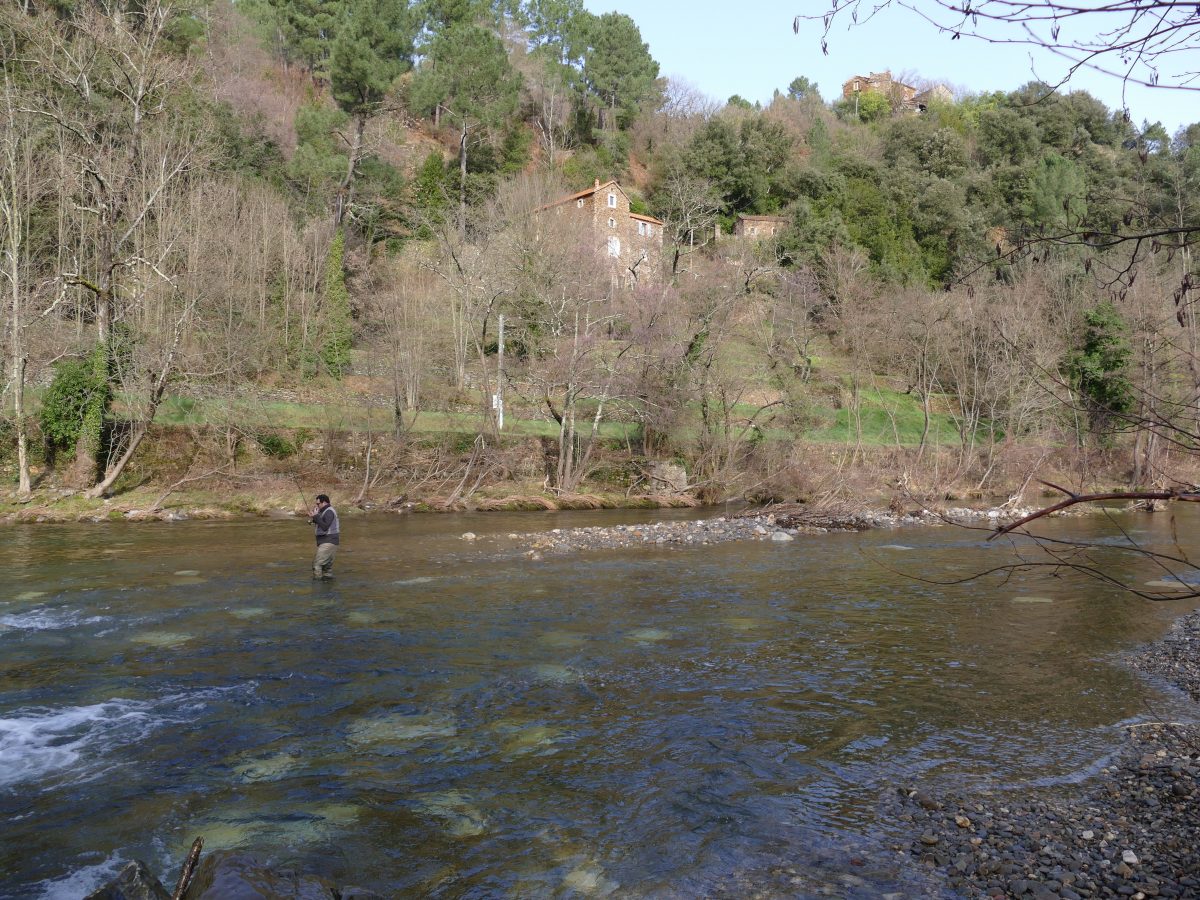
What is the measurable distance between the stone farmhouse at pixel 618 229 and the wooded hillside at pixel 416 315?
100 cm

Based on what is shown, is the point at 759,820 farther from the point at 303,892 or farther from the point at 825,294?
the point at 825,294

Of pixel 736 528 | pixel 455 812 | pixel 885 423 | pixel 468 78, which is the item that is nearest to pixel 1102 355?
pixel 885 423

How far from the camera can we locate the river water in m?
7.25

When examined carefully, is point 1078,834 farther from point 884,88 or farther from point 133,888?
point 884,88

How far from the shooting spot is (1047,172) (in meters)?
57.0

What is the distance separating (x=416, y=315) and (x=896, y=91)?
89.5 m

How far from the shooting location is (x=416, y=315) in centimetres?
3962

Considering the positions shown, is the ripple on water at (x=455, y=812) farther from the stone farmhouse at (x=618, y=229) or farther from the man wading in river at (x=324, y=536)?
the stone farmhouse at (x=618, y=229)

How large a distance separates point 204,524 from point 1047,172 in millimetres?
56181

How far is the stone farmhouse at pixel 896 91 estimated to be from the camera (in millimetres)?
104438

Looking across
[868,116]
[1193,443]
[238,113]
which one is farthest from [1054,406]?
[868,116]

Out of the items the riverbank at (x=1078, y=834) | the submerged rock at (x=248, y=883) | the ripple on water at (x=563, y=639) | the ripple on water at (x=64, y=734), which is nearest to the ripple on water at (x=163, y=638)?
the ripple on water at (x=64, y=734)

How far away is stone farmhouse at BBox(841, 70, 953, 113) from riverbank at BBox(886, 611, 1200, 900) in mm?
106693

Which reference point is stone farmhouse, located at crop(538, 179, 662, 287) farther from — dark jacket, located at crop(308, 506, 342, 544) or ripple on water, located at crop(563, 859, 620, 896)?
ripple on water, located at crop(563, 859, 620, 896)
